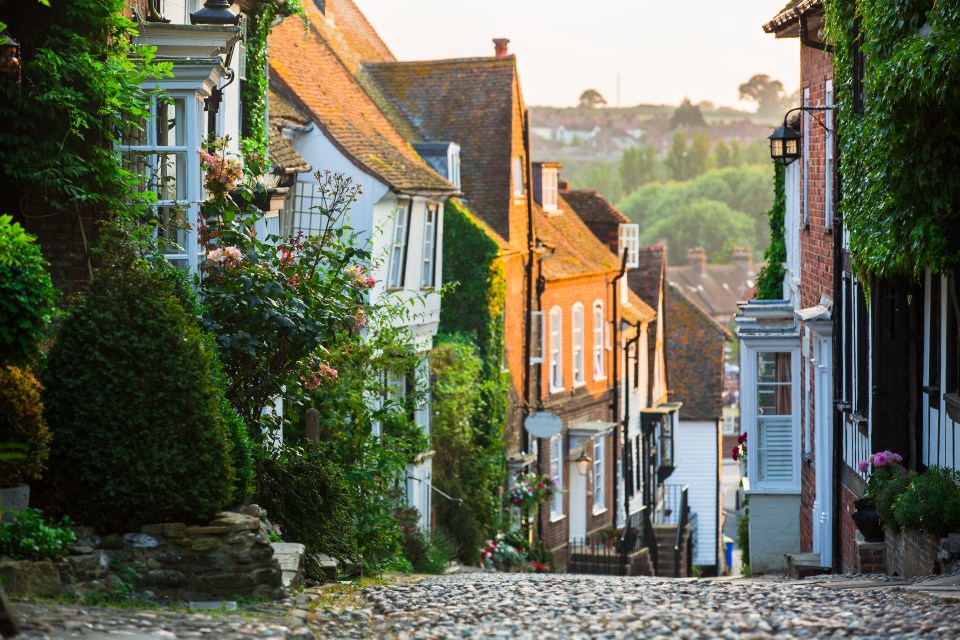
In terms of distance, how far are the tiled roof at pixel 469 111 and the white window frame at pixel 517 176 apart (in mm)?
359

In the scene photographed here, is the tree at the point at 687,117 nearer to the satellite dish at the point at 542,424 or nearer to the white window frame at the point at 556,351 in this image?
the white window frame at the point at 556,351

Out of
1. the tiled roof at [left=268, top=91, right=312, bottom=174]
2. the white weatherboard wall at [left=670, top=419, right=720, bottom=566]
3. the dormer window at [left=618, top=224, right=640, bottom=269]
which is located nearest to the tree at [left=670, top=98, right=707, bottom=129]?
the white weatherboard wall at [left=670, top=419, right=720, bottom=566]

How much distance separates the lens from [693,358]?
4656 centimetres

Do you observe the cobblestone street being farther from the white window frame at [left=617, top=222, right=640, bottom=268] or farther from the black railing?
the white window frame at [left=617, top=222, right=640, bottom=268]

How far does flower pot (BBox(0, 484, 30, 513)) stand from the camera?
9445 millimetres

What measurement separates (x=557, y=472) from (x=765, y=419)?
1277 centimetres

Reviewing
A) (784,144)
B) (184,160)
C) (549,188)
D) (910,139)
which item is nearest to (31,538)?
(184,160)

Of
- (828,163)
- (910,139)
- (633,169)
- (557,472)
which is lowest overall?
(557,472)

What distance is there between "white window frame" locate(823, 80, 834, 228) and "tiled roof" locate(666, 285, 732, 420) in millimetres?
27769

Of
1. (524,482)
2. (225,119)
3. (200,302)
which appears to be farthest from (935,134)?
(524,482)

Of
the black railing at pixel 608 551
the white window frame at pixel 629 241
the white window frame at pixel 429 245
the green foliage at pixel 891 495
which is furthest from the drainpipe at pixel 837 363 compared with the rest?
the white window frame at pixel 629 241

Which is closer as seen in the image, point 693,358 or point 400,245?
point 400,245

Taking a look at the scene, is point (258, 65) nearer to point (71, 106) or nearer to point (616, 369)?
point (71, 106)

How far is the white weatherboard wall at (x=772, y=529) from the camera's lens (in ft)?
66.6
